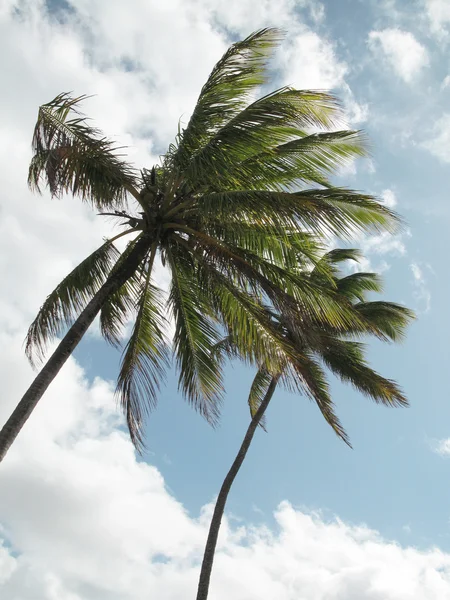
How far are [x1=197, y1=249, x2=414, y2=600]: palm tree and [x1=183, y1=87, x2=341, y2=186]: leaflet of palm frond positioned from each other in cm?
226

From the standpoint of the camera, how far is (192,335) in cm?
1070

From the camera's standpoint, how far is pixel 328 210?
8.72m

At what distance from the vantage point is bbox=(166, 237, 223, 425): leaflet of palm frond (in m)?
10.7

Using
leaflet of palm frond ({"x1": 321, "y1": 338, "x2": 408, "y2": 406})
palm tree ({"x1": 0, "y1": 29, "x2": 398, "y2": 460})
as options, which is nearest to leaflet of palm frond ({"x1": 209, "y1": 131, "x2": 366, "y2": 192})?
palm tree ({"x1": 0, "y1": 29, "x2": 398, "y2": 460})

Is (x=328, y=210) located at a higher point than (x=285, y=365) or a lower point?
higher

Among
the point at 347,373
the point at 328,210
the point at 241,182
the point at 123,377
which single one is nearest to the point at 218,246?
the point at 241,182

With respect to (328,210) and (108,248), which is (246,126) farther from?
(108,248)

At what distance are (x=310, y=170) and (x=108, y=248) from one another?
385 centimetres

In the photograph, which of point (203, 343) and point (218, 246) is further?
point (203, 343)

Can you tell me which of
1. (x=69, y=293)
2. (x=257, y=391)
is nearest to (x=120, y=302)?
(x=69, y=293)

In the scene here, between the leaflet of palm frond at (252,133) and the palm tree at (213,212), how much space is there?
2cm

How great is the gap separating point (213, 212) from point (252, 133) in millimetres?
1585

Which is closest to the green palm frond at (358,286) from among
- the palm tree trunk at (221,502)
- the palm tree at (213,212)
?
the palm tree trunk at (221,502)

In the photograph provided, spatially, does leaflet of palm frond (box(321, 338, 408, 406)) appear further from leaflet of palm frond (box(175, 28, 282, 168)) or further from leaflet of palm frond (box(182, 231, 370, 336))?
leaflet of palm frond (box(175, 28, 282, 168))
